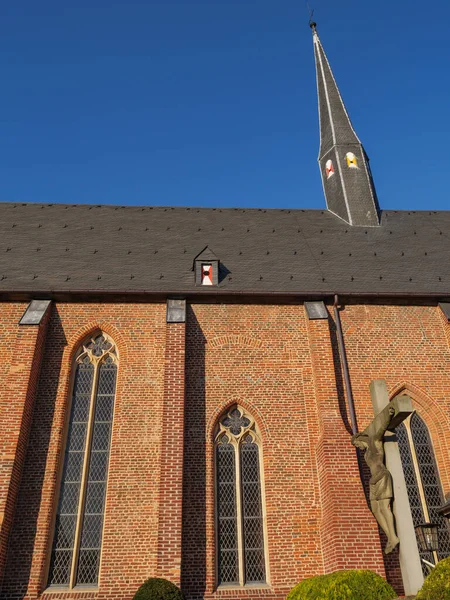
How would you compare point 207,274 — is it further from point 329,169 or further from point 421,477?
point 329,169

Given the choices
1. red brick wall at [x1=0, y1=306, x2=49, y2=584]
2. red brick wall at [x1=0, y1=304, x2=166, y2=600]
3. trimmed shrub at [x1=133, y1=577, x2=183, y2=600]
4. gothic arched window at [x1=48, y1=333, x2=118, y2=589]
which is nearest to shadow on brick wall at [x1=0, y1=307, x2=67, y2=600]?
red brick wall at [x1=0, y1=304, x2=166, y2=600]

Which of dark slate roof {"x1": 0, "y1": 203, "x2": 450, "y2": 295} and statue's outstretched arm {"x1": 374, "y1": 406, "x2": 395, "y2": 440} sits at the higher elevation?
dark slate roof {"x1": 0, "y1": 203, "x2": 450, "y2": 295}

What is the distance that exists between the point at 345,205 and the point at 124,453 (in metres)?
10.8

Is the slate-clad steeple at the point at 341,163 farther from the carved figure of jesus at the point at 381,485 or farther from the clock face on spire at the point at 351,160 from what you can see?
the carved figure of jesus at the point at 381,485

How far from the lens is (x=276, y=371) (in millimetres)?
11461

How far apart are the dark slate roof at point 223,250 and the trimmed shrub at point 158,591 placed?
583 centimetres

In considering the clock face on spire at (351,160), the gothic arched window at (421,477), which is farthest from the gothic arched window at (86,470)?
the clock face on spire at (351,160)

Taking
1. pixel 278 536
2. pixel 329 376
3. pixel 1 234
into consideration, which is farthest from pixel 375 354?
pixel 1 234

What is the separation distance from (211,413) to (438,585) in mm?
6158

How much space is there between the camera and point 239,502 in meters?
10.1

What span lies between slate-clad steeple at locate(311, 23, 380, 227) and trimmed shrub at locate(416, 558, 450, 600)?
1249 centimetres

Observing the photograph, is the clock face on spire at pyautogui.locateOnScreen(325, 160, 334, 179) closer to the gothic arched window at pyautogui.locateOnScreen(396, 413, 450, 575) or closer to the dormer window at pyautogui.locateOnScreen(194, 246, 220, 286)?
the dormer window at pyautogui.locateOnScreen(194, 246, 220, 286)

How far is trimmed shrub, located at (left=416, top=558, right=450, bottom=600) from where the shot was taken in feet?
16.6

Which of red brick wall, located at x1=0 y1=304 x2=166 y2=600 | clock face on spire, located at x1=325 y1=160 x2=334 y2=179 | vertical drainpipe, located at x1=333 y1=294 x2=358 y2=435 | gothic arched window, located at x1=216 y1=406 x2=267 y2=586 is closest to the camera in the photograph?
red brick wall, located at x1=0 y1=304 x2=166 y2=600
